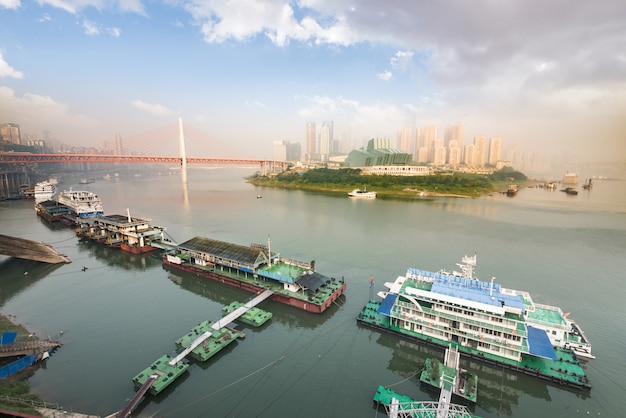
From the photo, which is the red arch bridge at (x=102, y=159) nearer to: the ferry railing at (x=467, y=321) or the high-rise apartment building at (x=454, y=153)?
the ferry railing at (x=467, y=321)

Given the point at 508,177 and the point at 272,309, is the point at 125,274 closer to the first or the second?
the point at 272,309

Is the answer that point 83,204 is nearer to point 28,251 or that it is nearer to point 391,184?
point 28,251

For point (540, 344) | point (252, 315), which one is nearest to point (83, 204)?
point (252, 315)

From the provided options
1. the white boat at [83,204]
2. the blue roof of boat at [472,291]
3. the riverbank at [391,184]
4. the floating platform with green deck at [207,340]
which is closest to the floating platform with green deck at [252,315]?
the floating platform with green deck at [207,340]

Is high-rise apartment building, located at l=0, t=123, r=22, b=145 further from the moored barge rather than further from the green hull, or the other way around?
the green hull

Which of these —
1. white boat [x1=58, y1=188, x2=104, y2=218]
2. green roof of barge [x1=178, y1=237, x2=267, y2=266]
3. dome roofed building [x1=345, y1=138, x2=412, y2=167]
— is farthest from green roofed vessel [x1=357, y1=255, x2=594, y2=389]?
dome roofed building [x1=345, y1=138, x2=412, y2=167]

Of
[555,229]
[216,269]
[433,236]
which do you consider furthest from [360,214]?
[216,269]
